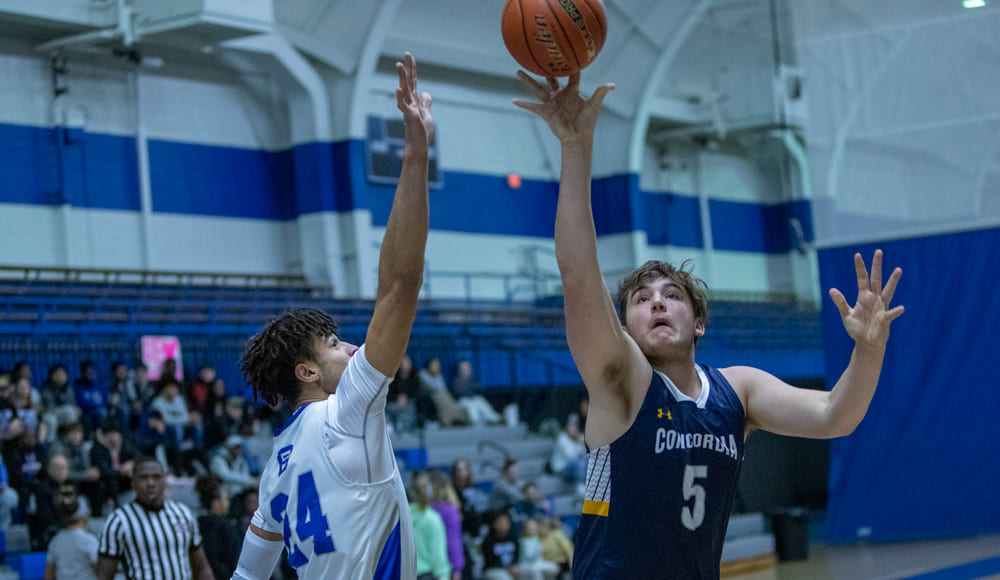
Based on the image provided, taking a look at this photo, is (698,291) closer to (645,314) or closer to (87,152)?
(645,314)

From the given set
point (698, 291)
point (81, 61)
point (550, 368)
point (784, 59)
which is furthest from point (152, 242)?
point (698, 291)

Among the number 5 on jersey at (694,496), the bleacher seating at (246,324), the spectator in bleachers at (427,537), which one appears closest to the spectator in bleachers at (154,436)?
the bleacher seating at (246,324)

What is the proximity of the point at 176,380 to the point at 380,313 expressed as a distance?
357 inches

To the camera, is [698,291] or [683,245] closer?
[698,291]

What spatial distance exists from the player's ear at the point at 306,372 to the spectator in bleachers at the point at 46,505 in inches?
250

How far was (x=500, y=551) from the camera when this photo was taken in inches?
407

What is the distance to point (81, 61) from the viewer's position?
14.1 meters

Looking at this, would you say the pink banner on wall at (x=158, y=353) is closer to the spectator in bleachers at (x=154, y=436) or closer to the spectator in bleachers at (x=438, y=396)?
the spectator in bleachers at (x=154, y=436)

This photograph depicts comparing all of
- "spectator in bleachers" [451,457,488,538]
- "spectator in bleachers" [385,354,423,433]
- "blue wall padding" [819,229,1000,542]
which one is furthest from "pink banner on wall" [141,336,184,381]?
"blue wall padding" [819,229,1000,542]

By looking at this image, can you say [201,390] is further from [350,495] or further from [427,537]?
[350,495]

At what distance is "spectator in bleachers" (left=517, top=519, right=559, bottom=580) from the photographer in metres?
10.5

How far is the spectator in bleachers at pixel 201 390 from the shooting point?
1132cm

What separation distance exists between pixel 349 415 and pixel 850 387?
4.37 ft

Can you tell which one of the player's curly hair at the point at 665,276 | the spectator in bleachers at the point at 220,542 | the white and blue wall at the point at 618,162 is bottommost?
the spectator in bleachers at the point at 220,542
